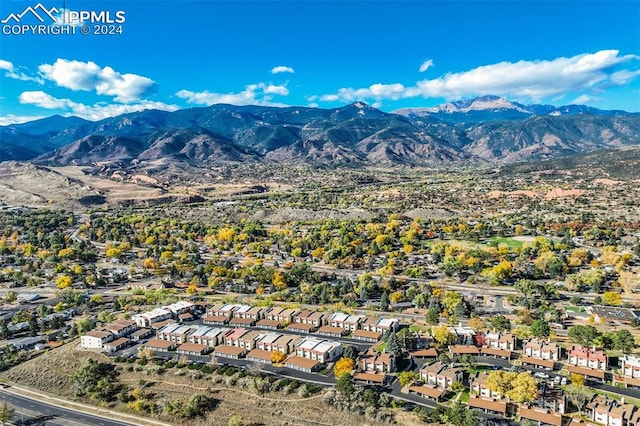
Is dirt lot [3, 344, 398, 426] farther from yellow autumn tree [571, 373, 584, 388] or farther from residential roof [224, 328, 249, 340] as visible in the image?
yellow autumn tree [571, 373, 584, 388]

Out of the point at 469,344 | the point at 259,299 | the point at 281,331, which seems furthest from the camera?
the point at 259,299

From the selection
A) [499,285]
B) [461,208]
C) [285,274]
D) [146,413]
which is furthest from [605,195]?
[146,413]

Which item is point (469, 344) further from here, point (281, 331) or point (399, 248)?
point (399, 248)

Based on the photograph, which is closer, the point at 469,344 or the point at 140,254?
the point at 469,344

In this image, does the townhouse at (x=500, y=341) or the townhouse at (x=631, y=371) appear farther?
the townhouse at (x=500, y=341)

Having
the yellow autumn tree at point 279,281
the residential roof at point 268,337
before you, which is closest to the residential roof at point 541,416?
the residential roof at point 268,337

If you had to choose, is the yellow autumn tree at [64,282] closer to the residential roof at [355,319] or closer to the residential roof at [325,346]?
the residential roof at [355,319]

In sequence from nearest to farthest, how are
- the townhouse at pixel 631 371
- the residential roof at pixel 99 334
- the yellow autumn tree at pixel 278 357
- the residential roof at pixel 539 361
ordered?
the townhouse at pixel 631 371, the residential roof at pixel 539 361, the yellow autumn tree at pixel 278 357, the residential roof at pixel 99 334

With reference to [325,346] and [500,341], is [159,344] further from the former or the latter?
[500,341]
